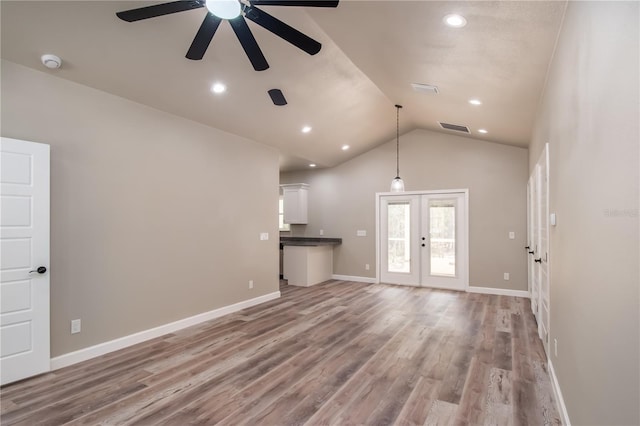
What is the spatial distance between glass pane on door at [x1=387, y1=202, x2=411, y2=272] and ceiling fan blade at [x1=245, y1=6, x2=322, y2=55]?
5.47 m

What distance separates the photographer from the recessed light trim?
396cm

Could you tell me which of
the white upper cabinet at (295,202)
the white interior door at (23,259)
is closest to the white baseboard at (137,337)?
the white interior door at (23,259)

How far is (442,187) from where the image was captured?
697 cm

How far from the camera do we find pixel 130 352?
368cm

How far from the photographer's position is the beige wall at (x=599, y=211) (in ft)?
3.79

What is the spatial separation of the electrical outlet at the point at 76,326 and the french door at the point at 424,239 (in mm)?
5722

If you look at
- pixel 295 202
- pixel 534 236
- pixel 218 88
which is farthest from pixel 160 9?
pixel 295 202

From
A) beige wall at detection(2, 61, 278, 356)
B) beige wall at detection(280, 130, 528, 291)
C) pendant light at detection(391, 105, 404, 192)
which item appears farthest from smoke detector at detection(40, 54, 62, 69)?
beige wall at detection(280, 130, 528, 291)

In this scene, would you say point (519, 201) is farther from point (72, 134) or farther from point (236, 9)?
point (72, 134)

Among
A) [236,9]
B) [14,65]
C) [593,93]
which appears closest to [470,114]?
[593,93]

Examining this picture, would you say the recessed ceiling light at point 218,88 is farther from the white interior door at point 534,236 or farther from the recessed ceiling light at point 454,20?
the white interior door at point 534,236

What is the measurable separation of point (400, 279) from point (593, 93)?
620 centimetres

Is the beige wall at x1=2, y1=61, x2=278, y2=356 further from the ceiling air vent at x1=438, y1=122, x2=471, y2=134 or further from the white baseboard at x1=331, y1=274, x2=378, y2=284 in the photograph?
the ceiling air vent at x1=438, y1=122, x2=471, y2=134

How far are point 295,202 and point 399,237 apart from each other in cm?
274
